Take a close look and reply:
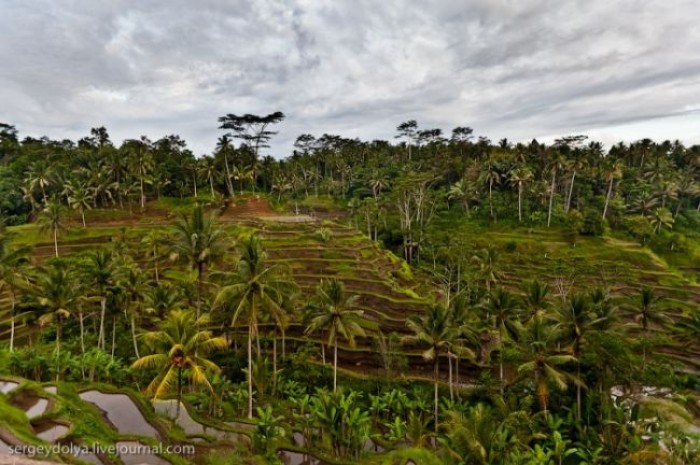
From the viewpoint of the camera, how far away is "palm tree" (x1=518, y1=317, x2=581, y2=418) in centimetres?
2919

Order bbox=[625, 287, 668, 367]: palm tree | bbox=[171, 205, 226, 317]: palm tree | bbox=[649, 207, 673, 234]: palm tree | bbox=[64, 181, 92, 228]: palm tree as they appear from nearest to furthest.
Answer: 1. bbox=[171, 205, 226, 317]: palm tree
2. bbox=[625, 287, 668, 367]: palm tree
3. bbox=[64, 181, 92, 228]: palm tree
4. bbox=[649, 207, 673, 234]: palm tree

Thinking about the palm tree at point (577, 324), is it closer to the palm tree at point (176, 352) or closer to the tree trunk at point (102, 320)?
the palm tree at point (176, 352)

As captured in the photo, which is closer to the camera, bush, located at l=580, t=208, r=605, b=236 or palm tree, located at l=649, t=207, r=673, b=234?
bush, located at l=580, t=208, r=605, b=236

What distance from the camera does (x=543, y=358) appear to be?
29562 mm

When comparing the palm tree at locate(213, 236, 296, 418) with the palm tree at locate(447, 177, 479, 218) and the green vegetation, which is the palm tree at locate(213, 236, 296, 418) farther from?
the palm tree at locate(447, 177, 479, 218)

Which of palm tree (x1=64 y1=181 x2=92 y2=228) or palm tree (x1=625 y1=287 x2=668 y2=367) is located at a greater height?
palm tree (x1=64 y1=181 x2=92 y2=228)

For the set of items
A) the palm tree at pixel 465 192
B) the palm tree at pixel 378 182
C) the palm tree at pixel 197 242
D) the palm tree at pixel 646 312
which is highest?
the palm tree at pixel 378 182

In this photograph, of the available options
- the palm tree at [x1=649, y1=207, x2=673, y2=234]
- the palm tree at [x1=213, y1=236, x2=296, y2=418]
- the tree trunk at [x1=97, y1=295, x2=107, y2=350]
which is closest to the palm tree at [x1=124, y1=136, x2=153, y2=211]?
the tree trunk at [x1=97, y1=295, x2=107, y2=350]

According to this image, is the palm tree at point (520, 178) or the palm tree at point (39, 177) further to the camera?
the palm tree at point (520, 178)

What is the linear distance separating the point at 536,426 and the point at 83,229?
6957 centimetres

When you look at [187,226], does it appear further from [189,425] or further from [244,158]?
[244,158]

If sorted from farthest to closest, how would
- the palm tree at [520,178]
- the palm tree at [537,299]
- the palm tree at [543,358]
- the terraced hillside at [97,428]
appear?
the palm tree at [520,178] → the palm tree at [537,299] → the palm tree at [543,358] → the terraced hillside at [97,428]

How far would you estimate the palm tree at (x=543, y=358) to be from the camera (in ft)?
95.8

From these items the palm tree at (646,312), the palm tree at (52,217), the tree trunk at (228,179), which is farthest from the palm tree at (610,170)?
the palm tree at (52,217)
